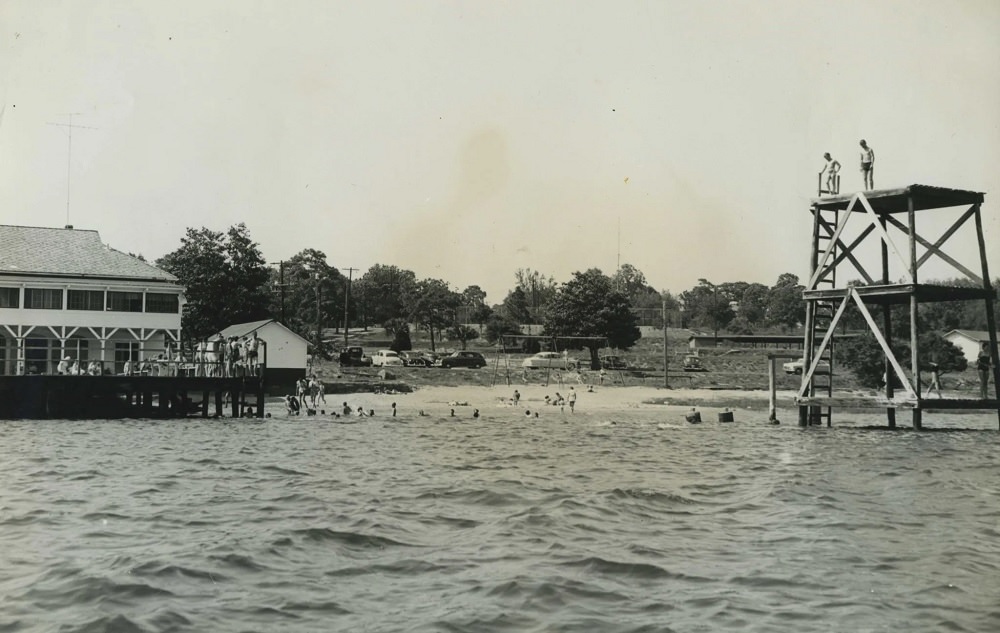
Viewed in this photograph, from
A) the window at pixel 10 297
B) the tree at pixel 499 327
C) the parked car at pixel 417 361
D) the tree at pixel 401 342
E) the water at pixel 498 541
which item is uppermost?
the tree at pixel 499 327

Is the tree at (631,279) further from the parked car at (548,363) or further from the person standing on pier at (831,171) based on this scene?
the person standing on pier at (831,171)

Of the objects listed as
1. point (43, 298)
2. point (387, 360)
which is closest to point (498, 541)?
point (43, 298)

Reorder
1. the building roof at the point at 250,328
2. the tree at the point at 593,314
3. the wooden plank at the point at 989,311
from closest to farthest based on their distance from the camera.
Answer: the wooden plank at the point at 989,311, the building roof at the point at 250,328, the tree at the point at 593,314

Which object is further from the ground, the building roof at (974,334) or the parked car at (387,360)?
the building roof at (974,334)

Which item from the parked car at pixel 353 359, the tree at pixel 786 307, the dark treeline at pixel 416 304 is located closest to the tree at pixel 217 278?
the dark treeline at pixel 416 304

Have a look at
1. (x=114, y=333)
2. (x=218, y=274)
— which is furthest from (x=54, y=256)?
(x=218, y=274)

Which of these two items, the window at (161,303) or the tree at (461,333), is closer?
the window at (161,303)

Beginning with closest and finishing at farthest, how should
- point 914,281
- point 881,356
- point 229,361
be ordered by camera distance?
point 914,281
point 229,361
point 881,356

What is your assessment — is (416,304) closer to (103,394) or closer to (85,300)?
(85,300)
